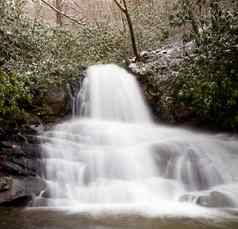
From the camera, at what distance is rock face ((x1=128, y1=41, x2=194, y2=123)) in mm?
11109

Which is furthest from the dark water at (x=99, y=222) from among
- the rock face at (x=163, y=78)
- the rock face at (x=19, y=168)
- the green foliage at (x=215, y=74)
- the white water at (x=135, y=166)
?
the rock face at (x=163, y=78)

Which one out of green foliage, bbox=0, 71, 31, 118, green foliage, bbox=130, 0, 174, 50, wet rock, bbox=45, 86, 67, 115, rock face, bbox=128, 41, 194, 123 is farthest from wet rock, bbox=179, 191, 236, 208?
green foliage, bbox=130, 0, 174, 50

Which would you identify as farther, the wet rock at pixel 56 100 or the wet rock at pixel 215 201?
the wet rock at pixel 56 100

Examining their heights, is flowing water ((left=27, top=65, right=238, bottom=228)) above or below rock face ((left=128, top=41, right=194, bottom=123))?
below

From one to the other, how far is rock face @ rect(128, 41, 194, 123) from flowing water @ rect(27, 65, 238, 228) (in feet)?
1.78

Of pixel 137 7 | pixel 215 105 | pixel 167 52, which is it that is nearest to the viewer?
pixel 215 105

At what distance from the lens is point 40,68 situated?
10828 mm

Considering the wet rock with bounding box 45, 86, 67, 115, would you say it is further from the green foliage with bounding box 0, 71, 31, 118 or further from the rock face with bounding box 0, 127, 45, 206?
the rock face with bounding box 0, 127, 45, 206

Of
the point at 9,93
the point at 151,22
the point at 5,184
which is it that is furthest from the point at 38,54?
the point at 151,22

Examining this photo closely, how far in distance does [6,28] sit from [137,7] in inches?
313

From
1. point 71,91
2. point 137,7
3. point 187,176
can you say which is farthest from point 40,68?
point 137,7

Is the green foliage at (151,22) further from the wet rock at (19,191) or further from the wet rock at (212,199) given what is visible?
the wet rock at (19,191)

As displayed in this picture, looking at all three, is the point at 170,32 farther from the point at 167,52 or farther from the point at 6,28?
the point at 6,28

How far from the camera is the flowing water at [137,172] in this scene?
6.55 metres
